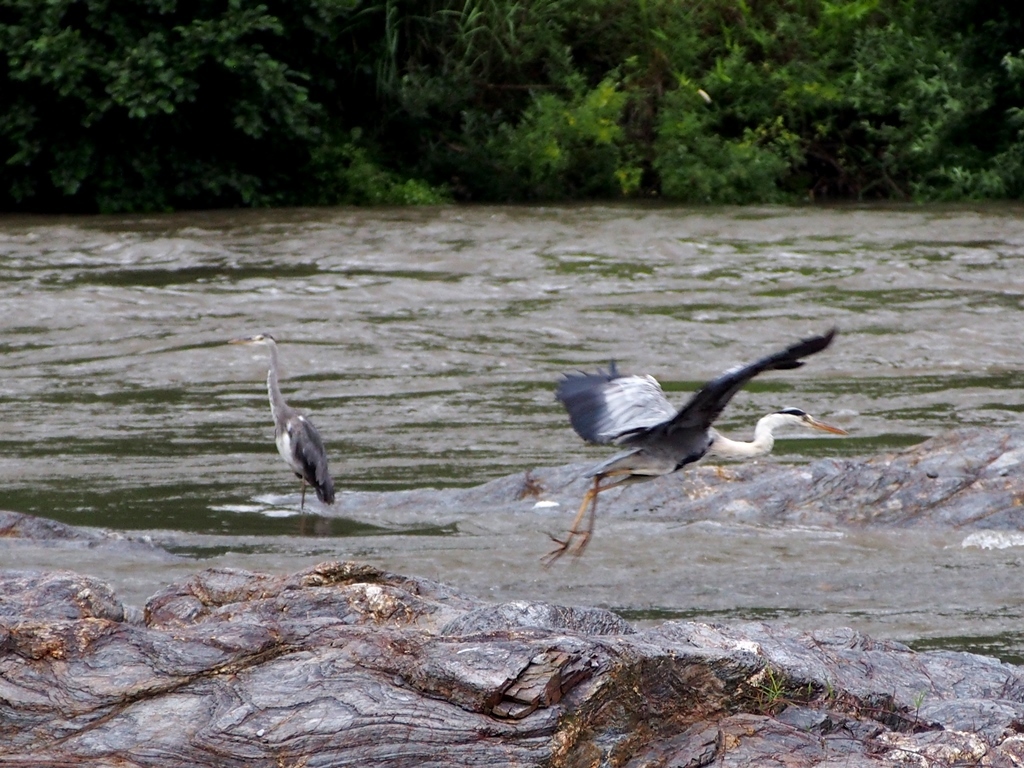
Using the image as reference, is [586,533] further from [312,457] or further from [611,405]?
[312,457]

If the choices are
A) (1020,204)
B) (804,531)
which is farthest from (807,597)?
(1020,204)

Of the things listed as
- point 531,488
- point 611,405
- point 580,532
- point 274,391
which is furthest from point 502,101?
point 611,405

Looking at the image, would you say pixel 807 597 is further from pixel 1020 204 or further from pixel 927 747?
pixel 1020 204

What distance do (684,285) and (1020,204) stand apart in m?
7.86

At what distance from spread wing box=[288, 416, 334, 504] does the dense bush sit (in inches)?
512

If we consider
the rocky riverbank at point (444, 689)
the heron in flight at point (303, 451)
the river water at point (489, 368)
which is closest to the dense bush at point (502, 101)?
the river water at point (489, 368)

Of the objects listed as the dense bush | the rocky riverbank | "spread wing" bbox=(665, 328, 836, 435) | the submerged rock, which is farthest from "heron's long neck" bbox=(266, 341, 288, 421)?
the dense bush

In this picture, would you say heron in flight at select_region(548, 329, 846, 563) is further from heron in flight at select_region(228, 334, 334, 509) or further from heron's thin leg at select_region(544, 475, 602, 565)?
heron in flight at select_region(228, 334, 334, 509)

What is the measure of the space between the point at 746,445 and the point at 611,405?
43.4 inches

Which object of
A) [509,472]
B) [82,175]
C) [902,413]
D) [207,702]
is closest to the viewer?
[207,702]

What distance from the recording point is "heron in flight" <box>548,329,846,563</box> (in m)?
6.99

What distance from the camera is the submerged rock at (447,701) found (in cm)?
401

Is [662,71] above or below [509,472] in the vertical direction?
above

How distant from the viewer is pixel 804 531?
8.45m
